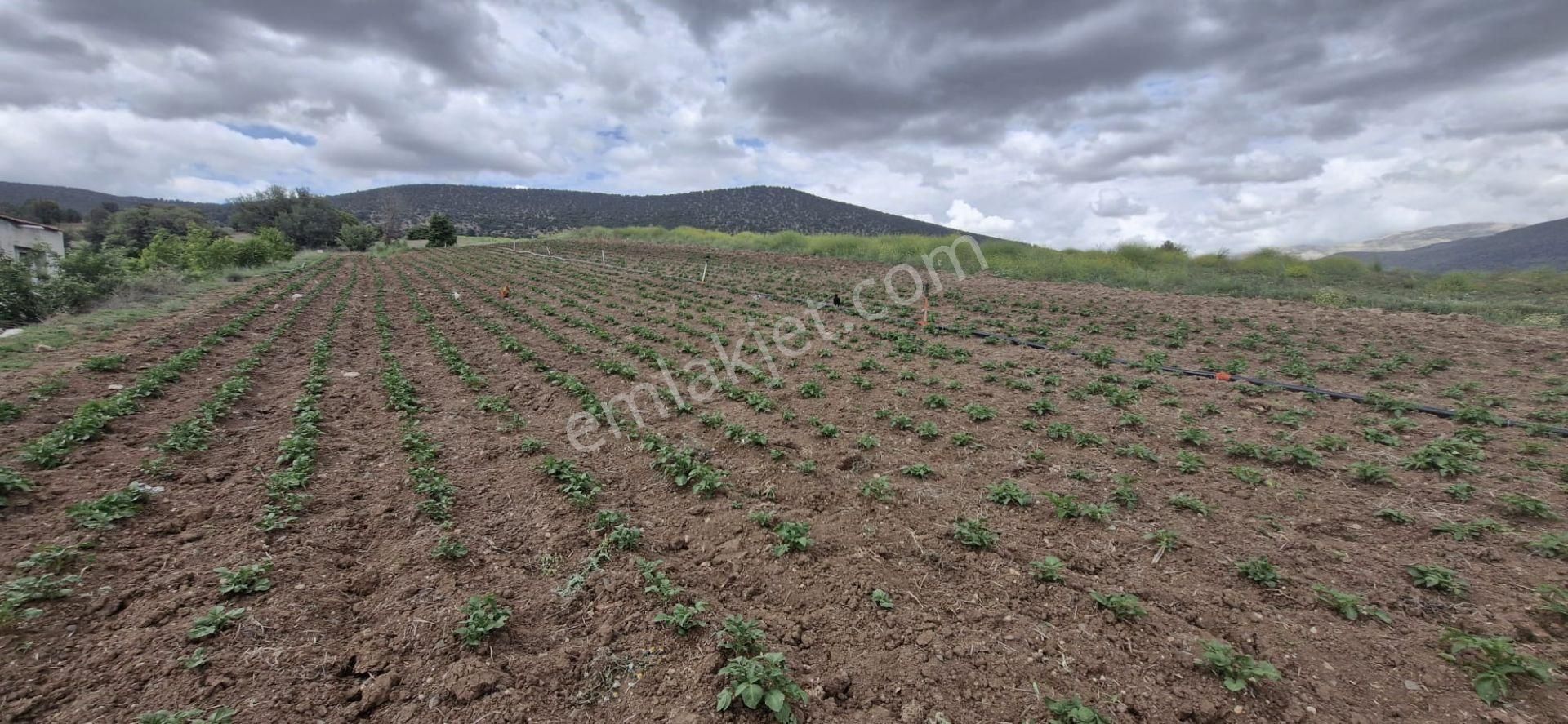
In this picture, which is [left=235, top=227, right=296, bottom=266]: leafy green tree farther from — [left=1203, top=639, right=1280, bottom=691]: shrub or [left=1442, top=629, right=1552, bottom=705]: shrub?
[left=1442, top=629, right=1552, bottom=705]: shrub

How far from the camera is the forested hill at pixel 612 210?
3233 inches

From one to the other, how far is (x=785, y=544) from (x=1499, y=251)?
7270 cm

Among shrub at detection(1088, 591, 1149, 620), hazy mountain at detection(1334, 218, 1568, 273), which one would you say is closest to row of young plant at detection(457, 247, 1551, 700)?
shrub at detection(1088, 591, 1149, 620)

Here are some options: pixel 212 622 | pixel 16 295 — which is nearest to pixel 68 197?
pixel 16 295

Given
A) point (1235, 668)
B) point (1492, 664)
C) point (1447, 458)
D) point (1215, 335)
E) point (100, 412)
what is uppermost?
point (1215, 335)

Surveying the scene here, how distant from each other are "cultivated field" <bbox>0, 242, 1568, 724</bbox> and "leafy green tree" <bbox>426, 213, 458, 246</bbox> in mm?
57569

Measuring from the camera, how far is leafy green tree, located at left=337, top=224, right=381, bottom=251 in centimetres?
6462

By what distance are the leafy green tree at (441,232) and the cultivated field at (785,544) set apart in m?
57.6

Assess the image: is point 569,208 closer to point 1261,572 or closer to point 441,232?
point 441,232

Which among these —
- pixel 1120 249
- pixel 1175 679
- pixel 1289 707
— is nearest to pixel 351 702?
pixel 1175 679

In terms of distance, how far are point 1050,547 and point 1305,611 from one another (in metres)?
1.51

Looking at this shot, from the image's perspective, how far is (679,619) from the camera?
3.32 metres

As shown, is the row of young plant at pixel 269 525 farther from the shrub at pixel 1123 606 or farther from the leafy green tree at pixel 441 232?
the leafy green tree at pixel 441 232

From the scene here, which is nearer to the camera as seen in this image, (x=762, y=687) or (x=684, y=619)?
(x=762, y=687)
